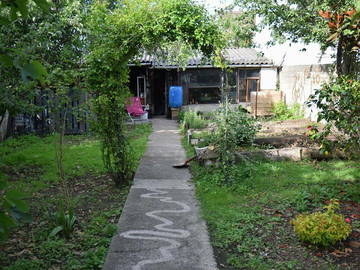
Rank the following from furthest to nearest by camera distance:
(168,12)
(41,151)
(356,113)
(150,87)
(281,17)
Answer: (150,87)
(281,17)
(41,151)
(168,12)
(356,113)

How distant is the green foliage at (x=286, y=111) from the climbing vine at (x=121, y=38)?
8.44 meters

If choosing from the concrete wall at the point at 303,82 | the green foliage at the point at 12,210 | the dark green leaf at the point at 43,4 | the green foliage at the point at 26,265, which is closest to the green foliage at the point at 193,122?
the concrete wall at the point at 303,82

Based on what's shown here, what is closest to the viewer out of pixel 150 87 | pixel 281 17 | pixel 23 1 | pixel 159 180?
pixel 23 1

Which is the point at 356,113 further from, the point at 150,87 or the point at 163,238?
the point at 150,87

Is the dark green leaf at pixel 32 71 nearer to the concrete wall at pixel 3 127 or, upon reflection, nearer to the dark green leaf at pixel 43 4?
the dark green leaf at pixel 43 4

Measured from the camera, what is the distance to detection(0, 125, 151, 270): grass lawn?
4012 millimetres

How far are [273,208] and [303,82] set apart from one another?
10.1 m

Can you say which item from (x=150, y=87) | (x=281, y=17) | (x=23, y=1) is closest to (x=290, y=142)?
(x=281, y=17)

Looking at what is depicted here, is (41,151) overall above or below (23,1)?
below

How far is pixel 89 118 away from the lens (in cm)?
656

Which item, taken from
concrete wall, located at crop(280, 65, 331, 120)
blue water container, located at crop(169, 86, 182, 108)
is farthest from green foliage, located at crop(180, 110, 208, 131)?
blue water container, located at crop(169, 86, 182, 108)

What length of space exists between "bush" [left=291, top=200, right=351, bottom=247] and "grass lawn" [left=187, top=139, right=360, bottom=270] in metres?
0.14

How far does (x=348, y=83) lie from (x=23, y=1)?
4736 millimetres

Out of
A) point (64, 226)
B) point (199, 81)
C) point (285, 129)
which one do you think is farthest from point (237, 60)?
point (64, 226)
